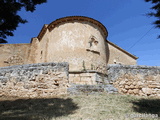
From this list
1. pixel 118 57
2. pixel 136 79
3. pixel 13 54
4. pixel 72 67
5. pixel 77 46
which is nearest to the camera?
pixel 136 79

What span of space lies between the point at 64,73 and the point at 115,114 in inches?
129

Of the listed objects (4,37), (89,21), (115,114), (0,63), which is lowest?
(115,114)

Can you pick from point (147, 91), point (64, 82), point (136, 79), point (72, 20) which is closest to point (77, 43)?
point (72, 20)

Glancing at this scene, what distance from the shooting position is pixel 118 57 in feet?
55.8

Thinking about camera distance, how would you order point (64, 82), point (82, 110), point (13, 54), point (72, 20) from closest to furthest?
point (82, 110) < point (64, 82) < point (72, 20) < point (13, 54)

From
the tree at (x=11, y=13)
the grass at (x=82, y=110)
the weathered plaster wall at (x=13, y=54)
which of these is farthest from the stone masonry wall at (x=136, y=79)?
the weathered plaster wall at (x=13, y=54)

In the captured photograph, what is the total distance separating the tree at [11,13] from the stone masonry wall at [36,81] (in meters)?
2.21

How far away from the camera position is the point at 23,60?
16.5 meters

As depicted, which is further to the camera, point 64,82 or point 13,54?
point 13,54

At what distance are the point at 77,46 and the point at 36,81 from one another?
613cm

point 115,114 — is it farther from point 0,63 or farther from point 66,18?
point 0,63

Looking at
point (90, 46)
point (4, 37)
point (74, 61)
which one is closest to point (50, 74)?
point (4, 37)

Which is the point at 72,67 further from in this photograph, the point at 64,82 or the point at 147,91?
the point at 147,91

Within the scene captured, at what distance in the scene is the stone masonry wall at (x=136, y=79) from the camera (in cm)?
616
